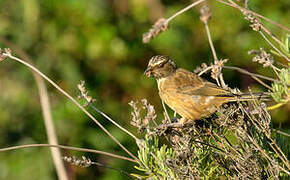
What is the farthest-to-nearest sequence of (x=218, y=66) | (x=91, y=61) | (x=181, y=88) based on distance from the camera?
1. (x=91, y=61)
2. (x=181, y=88)
3. (x=218, y=66)

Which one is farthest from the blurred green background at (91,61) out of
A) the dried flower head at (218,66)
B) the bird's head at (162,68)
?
the dried flower head at (218,66)

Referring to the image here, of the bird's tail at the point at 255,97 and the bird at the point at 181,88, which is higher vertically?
the bird at the point at 181,88

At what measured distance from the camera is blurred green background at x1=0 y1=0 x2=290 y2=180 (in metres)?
5.79

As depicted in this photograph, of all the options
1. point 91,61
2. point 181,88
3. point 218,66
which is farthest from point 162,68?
point 91,61

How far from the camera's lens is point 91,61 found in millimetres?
6117

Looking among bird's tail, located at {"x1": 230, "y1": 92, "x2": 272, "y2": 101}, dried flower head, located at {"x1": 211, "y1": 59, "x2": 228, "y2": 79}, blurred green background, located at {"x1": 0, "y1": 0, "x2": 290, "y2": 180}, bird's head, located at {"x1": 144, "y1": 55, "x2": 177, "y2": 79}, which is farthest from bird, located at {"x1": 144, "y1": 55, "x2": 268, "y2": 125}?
blurred green background, located at {"x1": 0, "y1": 0, "x2": 290, "y2": 180}

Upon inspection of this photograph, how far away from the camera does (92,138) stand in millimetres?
5828

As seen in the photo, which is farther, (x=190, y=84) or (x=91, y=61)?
(x=91, y=61)

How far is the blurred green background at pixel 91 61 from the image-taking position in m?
5.79

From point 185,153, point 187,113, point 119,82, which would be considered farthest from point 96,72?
point 185,153

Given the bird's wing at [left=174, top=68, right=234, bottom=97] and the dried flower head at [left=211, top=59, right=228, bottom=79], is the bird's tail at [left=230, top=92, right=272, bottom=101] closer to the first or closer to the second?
the dried flower head at [left=211, top=59, right=228, bottom=79]

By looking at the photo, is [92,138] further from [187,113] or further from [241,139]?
[241,139]

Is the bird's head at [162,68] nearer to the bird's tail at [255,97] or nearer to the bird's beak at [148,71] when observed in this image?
the bird's beak at [148,71]

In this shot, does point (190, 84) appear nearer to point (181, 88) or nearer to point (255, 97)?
point (181, 88)
